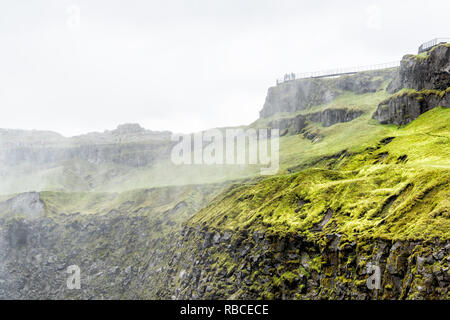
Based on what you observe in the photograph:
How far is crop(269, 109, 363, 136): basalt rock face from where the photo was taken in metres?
146

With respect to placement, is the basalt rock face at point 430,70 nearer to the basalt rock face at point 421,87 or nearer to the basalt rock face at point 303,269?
the basalt rock face at point 421,87

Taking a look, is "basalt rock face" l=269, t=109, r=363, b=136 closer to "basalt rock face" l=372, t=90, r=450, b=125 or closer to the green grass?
"basalt rock face" l=372, t=90, r=450, b=125

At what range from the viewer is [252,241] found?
168 ft

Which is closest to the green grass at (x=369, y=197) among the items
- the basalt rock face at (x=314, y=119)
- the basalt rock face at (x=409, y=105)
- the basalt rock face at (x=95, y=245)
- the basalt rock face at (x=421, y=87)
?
the basalt rock face at (x=409, y=105)

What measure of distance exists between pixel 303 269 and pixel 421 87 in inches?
3042

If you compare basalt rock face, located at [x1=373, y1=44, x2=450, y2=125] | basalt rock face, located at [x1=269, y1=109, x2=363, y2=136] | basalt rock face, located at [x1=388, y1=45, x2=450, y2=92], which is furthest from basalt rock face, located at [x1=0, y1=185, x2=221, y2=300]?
basalt rock face, located at [x1=269, y1=109, x2=363, y2=136]

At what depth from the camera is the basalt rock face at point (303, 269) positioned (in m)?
27.1

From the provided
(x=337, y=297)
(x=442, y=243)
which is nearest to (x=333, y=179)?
(x=337, y=297)

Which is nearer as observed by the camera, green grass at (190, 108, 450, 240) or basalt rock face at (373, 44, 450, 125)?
green grass at (190, 108, 450, 240)

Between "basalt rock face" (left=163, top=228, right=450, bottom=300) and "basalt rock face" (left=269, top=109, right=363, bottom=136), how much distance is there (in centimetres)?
10299

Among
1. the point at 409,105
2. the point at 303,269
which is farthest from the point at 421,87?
the point at 303,269

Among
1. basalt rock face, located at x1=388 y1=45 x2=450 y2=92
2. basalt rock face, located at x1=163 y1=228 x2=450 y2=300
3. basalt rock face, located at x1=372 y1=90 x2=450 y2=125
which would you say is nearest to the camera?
basalt rock face, located at x1=163 y1=228 x2=450 y2=300

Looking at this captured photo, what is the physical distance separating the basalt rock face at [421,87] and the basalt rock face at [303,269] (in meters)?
61.9

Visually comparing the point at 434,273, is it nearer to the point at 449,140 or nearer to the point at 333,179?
the point at 333,179
